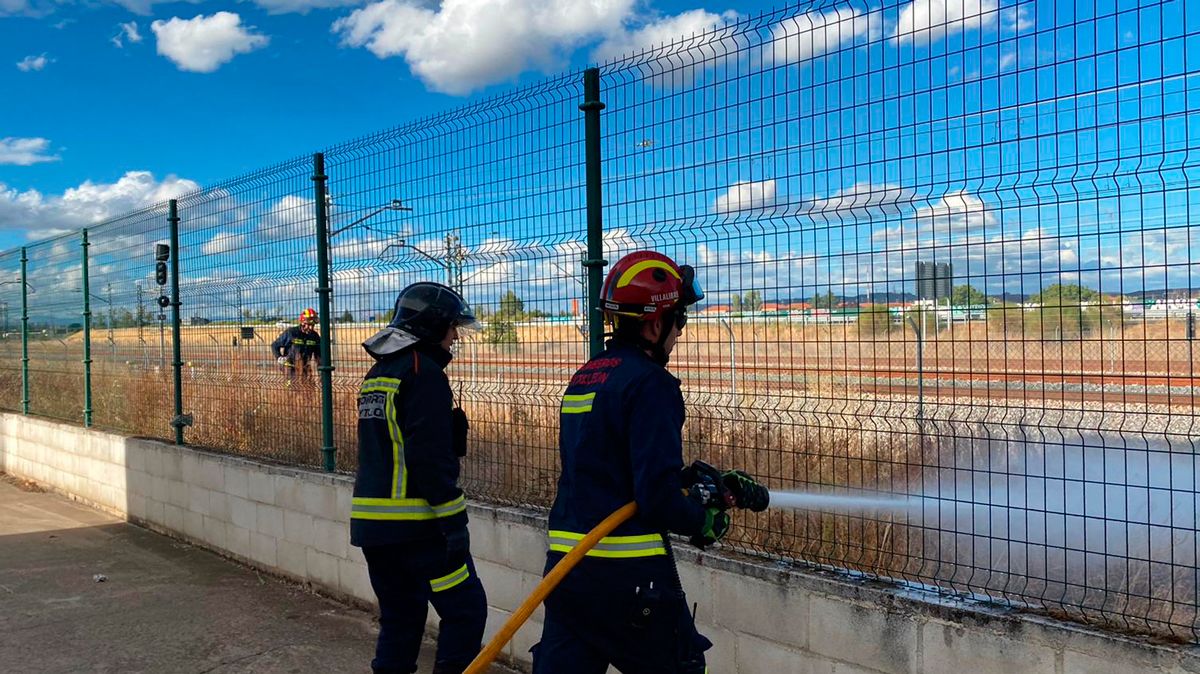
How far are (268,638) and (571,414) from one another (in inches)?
143

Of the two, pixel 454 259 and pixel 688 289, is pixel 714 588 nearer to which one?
pixel 688 289

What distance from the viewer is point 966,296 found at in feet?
11.6

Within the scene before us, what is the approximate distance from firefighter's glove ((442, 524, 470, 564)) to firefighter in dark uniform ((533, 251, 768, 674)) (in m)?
0.97

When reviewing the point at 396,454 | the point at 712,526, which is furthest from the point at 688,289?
the point at 396,454

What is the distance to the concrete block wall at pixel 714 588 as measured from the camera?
3.23 metres

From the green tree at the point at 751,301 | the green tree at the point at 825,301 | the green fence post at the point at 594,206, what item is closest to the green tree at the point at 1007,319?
the green tree at the point at 825,301

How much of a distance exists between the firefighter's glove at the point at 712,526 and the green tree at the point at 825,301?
4.22 ft

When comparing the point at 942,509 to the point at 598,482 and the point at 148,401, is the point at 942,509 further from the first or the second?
the point at 148,401

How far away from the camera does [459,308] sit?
4.32 meters

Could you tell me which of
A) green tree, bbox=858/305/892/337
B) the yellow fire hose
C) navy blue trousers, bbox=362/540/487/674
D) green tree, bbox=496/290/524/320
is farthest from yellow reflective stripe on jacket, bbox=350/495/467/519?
green tree, bbox=858/305/892/337

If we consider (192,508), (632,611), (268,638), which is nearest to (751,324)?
(632,611)

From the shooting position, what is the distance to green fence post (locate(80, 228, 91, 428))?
1058cm

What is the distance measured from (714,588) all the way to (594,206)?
2026 millimetres

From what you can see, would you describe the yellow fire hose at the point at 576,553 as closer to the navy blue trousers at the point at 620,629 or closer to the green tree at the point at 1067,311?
the navy blue trousers at the point at 620,629
